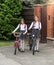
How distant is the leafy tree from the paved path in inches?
126

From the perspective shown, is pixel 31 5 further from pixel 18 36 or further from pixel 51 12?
pixel 18 36

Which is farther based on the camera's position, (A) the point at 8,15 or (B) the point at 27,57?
(A) the point at 8,15

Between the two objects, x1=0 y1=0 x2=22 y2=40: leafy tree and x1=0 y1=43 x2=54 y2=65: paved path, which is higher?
x1=0 y1=0 x2=22 y2=40: leafy tree

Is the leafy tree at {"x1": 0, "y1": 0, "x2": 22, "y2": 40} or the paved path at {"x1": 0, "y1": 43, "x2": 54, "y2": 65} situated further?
the leafy tree at {"x1": 0, "y1": 0, "x2": 22, "y2": 40}

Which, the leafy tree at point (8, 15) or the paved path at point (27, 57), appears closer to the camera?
the paved path at point (27, 57)

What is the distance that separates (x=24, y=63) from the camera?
11719 mm

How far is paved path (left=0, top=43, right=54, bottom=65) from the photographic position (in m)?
11.9

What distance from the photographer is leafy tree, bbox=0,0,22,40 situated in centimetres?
1902

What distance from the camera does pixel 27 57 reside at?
43.0ft

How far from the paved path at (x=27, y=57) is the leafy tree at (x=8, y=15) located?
321 centimetres

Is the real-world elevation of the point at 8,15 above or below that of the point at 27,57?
above

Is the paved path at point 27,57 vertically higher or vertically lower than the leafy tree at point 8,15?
lower

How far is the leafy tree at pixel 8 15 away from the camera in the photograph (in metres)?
19.0

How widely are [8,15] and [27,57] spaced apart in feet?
21.0
